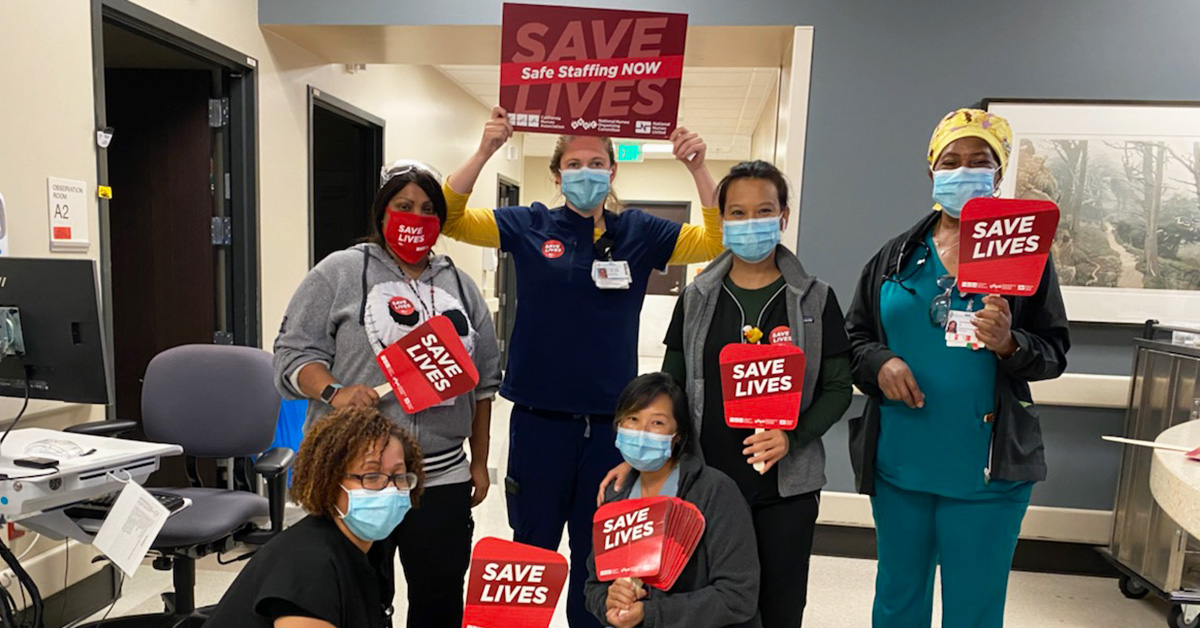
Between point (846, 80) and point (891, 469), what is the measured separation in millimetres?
2012

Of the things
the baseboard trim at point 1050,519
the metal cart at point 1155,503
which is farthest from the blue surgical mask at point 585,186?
the metal cart at point 1155,503

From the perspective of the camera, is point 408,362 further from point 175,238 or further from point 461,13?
point 175,238

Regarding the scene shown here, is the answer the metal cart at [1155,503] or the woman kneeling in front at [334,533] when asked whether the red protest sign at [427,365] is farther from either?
the metal cart at [1155,503]

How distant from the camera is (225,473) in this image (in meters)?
2.68

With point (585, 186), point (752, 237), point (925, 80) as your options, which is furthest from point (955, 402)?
point (925, 80)

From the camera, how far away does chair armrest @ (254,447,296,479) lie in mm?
2188

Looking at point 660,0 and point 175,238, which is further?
point 175,238

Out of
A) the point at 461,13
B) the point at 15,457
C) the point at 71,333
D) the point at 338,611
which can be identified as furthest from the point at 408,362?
the point at 461,13

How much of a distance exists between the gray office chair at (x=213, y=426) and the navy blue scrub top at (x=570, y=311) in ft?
3.47

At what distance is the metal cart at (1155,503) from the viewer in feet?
8.52

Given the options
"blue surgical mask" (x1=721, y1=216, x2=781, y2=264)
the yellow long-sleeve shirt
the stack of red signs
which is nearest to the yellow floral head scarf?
"blue surgical mask" (x1=721, y1=216, x2=781, y2=264)

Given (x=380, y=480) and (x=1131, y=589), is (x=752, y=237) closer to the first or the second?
(x=380, y=480)

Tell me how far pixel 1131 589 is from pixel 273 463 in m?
3.50

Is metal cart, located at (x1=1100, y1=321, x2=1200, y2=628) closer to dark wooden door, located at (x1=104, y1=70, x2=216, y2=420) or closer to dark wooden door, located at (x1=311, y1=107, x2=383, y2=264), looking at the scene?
dark wooden door, located at (x1=104, y1=70, x2=216, y2=420)
